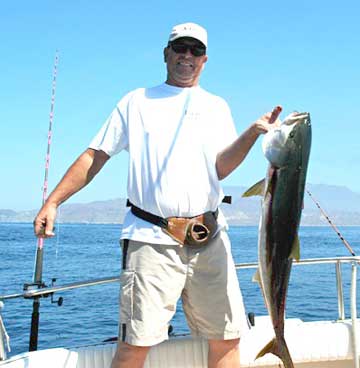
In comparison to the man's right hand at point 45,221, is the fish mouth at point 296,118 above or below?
above

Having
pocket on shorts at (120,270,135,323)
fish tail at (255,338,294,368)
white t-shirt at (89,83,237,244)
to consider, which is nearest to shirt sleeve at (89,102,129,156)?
white t-shirt at (89,83,237,244)

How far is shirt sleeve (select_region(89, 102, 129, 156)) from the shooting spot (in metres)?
3.33

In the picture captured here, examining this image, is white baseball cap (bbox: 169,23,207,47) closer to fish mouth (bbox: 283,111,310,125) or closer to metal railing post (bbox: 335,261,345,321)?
fish mouth (bbox: 283,111,310,125)

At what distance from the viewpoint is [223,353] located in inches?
136

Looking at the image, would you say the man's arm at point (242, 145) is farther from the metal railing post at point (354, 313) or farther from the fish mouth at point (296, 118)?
the metal railing post at point (354, 313)

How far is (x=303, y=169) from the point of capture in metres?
2.99

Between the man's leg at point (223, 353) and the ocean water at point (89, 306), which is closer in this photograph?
the man's leg at point (223, 353)

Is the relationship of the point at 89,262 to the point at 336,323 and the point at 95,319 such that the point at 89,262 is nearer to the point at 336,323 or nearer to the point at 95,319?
the point at 95,319

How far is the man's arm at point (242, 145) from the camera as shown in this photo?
2.96 metres

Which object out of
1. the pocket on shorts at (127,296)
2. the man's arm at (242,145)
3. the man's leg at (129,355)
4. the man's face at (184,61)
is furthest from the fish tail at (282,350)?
the man's face at (184,61)

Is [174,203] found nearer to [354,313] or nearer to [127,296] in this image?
[127,296]

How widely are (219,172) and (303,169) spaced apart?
22.9 inches

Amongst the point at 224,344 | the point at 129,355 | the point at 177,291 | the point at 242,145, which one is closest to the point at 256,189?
the point at 242,145

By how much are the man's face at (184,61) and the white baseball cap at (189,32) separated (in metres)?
0.02
